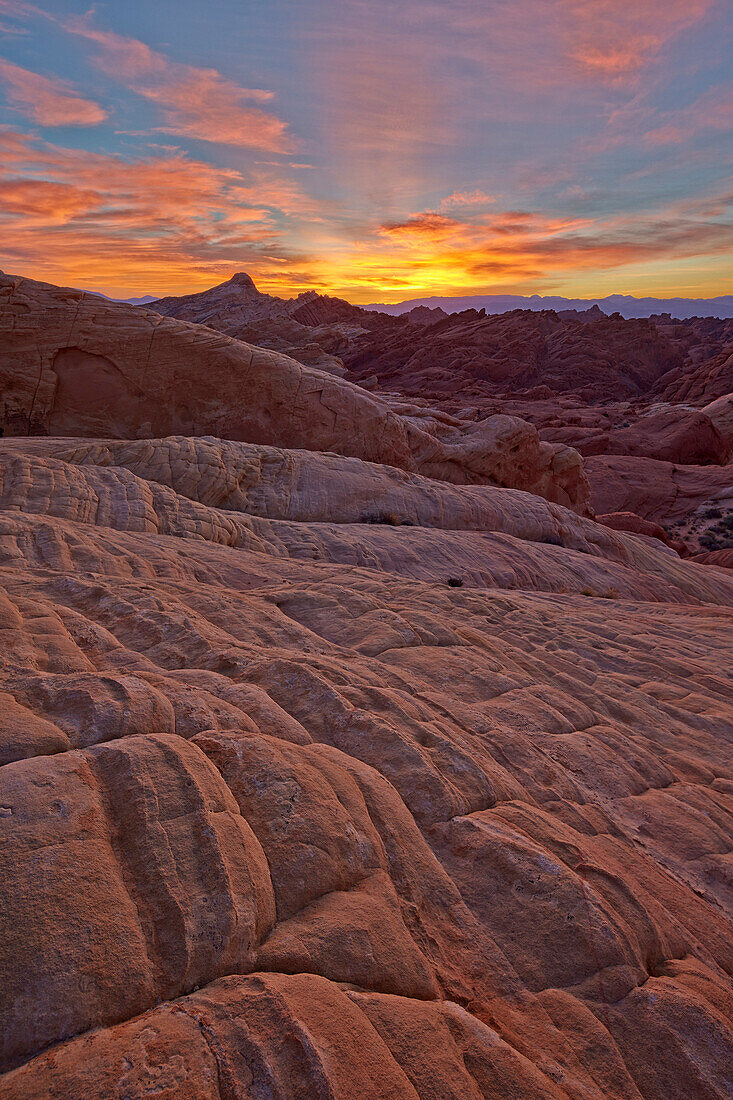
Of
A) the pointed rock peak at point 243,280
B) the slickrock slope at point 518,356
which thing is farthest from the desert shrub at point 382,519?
the pointed rock peak at point 243,280

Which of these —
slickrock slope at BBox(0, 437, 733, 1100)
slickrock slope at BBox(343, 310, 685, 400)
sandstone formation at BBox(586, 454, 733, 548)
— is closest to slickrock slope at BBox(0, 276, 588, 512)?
slickrock slope at BBox(0, 437, 733, 1100)

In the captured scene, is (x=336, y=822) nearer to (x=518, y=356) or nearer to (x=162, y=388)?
(x=162, y=388)

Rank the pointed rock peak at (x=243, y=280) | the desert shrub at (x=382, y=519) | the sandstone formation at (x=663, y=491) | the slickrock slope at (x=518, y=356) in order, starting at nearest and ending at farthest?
the desert shrub at (x=382, y=519) < the sandstone formation at (x=663, y=491) < the slickrock slope at (x=518, y=356) < the pointed rock peak at (x=243, y=280)

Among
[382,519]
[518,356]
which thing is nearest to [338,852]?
[382,519]

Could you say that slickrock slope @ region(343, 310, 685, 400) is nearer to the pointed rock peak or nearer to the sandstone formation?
the pointed rock peak

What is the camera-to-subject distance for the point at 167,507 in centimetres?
1099

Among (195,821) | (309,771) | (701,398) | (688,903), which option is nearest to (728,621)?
(688,903)

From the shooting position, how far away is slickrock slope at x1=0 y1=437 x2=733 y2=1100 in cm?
227

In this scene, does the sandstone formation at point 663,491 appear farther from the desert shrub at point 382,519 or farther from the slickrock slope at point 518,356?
the slickrock slope at point 518,356

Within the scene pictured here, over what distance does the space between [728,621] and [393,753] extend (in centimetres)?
934

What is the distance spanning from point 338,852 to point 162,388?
16.8 metres

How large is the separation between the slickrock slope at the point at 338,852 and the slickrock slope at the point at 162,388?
36.6 feet

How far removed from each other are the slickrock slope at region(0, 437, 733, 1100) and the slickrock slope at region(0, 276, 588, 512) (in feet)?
36.6

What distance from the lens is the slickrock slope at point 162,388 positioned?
1673cm
